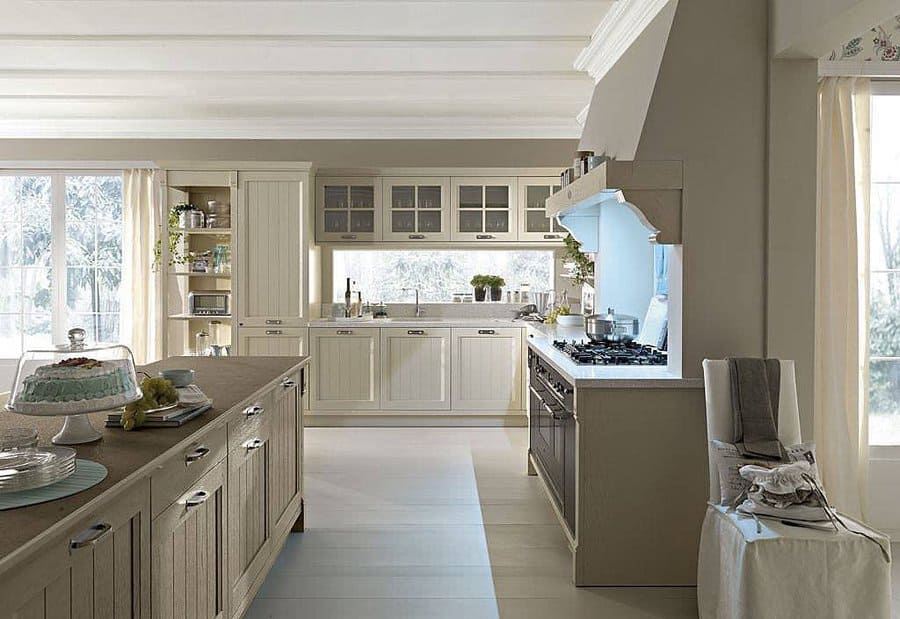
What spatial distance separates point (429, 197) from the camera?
6949 millimetres

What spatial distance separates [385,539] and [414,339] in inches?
116

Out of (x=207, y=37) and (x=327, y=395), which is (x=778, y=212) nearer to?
(x=207, y=37)

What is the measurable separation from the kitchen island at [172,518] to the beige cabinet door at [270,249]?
115 inches

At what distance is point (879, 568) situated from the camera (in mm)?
2443

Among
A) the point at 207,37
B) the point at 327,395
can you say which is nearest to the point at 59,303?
the point at 327,395

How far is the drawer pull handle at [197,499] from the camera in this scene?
216cm

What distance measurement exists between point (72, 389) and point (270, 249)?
4.76 meters

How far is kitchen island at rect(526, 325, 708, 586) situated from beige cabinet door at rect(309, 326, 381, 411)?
3.62m

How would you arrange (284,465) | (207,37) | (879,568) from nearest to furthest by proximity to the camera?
1. (879,568)
2. (284,465)
3. (207,37)

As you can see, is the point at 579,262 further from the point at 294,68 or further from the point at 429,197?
the point at 294,68

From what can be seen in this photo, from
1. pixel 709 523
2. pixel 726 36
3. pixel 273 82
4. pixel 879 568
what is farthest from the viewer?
pixel 273 82

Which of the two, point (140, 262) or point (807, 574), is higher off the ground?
point (140, 262)

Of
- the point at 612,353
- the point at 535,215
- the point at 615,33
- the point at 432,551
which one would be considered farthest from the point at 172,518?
the point at 535,215

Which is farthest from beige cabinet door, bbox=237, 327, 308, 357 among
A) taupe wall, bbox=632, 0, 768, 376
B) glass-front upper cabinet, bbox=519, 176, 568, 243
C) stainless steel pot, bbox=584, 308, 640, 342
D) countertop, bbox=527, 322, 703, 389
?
taupe wall, bbox=632, 0, 768, 376
